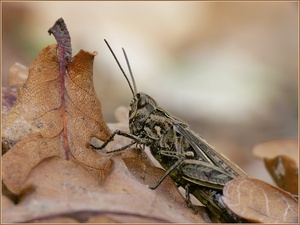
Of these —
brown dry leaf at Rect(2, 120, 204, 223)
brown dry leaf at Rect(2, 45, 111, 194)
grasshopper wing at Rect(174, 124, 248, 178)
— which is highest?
grasshopper wing at Rect(174, 124, 248, 178)

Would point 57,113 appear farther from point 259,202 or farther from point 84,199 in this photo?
point 259,202

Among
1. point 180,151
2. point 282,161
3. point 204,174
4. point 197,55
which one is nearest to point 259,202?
point 204,174

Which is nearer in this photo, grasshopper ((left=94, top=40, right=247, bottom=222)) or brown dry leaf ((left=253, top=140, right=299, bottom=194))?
grasshopper ((left=94, top=40, right=247, bottom=222))

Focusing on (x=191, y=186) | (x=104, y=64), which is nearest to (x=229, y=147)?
(x=104, y=64)

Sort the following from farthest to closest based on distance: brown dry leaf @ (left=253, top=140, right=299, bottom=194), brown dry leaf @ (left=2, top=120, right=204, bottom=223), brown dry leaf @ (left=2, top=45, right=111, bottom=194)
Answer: brown dry leaf @ (left=253, top=140, right=299, bottom=194)
brown dry leaf @ (left=2, top=45, right=111, bottom=194)
brown dry leaf @ (left=2, top=120, right=204, bottom=223)

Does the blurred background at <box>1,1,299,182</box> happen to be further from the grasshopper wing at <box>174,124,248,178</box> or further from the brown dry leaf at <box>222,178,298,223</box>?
the brown dry leaf at <box>222,178,298,223</box>

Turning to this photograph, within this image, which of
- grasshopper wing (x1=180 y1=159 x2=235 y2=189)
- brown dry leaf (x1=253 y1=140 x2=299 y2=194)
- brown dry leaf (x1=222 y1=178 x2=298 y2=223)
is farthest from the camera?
brown dry leaf (x1=253 y1=140 x2=299 y2=194)

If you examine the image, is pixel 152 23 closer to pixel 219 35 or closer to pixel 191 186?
pixel 219 35

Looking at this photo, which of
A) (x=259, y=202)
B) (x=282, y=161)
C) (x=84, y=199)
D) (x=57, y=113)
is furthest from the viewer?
(x=282, y=161)

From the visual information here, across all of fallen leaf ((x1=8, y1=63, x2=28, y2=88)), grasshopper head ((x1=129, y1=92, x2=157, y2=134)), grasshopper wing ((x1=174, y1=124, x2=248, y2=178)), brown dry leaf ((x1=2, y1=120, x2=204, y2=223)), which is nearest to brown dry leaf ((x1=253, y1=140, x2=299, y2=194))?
grasshopper wing ((x1=174, y1=124, x2=248, y2=178))

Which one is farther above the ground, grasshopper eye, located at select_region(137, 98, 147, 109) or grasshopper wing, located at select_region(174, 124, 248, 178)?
grasshopper eye, located at select_region(137, 98, 147, 109)
